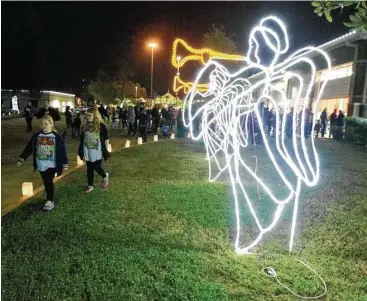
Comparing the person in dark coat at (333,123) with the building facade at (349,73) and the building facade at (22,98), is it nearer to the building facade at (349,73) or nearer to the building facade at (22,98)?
the building facade at (349,73)

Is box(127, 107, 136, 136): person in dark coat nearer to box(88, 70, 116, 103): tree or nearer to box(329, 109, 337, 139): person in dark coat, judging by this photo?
box(329, 109, 337, 139): person in dark coat

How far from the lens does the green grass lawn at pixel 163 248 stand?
4.06 m

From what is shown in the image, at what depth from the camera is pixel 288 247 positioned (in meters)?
5.32

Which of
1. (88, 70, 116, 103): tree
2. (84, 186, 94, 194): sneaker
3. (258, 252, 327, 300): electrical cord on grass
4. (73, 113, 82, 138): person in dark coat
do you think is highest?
(88, 70, 116, 103): tree

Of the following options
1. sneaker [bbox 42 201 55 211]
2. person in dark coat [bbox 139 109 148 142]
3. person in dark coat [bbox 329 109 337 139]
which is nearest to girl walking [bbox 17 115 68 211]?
sneaker [bbox 42 201 55 211]

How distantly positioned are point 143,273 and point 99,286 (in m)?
0.53

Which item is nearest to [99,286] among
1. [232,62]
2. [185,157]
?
[185,157]

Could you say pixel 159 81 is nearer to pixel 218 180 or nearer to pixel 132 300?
pixel 218 180

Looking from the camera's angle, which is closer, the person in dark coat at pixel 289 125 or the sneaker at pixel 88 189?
the sneaker at pixel 88 189

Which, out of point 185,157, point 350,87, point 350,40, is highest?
point 350,40

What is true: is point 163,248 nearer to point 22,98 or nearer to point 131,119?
point 131,119

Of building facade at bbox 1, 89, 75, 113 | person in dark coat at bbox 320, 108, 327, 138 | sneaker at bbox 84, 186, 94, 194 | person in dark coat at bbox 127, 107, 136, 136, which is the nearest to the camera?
sneaker at bbox 84, 186, 94, 194

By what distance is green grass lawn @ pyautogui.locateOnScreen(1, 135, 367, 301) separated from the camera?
13.3 ft

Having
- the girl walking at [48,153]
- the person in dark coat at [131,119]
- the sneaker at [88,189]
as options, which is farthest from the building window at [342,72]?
the girl walking at [48,153]
